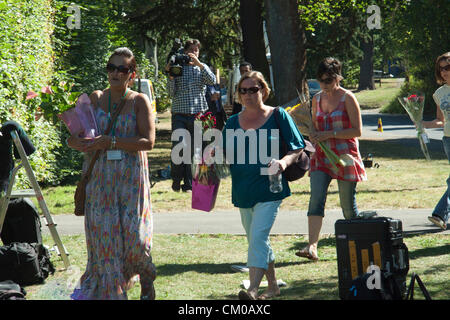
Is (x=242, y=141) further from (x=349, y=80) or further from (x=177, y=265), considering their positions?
(x=349, y=80)

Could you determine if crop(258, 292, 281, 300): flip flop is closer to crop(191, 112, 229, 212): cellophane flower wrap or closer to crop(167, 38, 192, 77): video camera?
crop(191, 112, 229, 212): cellophane flower wrap

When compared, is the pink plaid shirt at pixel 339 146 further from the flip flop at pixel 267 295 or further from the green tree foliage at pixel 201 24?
the green tree foliage at pixel 201 24

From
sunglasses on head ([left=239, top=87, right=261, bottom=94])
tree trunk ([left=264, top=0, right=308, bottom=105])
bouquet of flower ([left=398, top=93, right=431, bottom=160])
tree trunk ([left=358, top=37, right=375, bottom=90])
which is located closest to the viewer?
sunglasses on head ([left=239, top=87, right=261, bottom=94])

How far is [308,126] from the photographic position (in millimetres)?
7262

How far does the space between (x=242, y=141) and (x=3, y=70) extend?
4373mm

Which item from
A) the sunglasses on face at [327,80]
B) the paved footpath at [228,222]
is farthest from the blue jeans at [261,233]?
the paved footpath at [228,222]

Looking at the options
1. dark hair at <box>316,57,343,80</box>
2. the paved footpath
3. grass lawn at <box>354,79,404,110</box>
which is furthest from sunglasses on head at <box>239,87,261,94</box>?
grass lawn at <box>354,79,404,110</box>

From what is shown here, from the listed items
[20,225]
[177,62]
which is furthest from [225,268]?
[177,62]

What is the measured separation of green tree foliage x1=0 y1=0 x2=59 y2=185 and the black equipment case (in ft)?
13.7

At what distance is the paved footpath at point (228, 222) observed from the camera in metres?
9.54

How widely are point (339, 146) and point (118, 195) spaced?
8.46 ft

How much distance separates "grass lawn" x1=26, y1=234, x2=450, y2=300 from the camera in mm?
6352

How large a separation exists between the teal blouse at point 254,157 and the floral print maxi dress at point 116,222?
0.83 metres

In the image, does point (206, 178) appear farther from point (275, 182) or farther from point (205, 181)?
point (275, 182)
